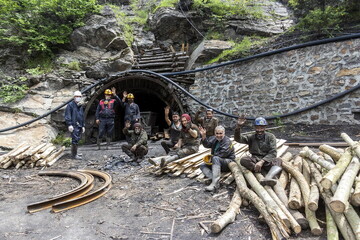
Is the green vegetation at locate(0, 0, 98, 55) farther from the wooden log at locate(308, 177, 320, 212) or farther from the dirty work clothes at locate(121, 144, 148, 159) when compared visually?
the wooden log at locate(308, 177, 320, 212)

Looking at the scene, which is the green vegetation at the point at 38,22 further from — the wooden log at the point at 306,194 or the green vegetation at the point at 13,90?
the wooden log at the point at 306,194

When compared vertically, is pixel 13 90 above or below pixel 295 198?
above

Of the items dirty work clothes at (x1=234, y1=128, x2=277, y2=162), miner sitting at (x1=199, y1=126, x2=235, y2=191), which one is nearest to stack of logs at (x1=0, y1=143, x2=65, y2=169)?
miner sitting at (x1=199, y1=126, x2=235, y2=191)

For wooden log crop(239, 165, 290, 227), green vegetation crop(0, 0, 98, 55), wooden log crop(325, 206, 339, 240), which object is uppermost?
green vegetation crop(0, 0, 98, 55)

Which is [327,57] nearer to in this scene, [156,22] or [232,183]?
[232,183]

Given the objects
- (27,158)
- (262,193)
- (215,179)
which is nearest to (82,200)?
(215,179)

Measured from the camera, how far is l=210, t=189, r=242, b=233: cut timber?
280cm

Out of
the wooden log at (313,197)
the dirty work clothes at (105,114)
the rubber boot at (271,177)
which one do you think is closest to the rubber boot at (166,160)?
the rubber boot at (271,177)

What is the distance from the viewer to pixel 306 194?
10.4 ft

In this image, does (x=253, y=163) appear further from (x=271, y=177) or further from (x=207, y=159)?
(x=207, y=159)

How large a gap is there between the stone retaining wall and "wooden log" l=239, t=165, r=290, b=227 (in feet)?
14.2

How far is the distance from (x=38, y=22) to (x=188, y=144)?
10.6m

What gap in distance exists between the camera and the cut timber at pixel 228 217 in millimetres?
2805

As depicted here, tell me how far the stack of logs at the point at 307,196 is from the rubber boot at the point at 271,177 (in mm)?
66
